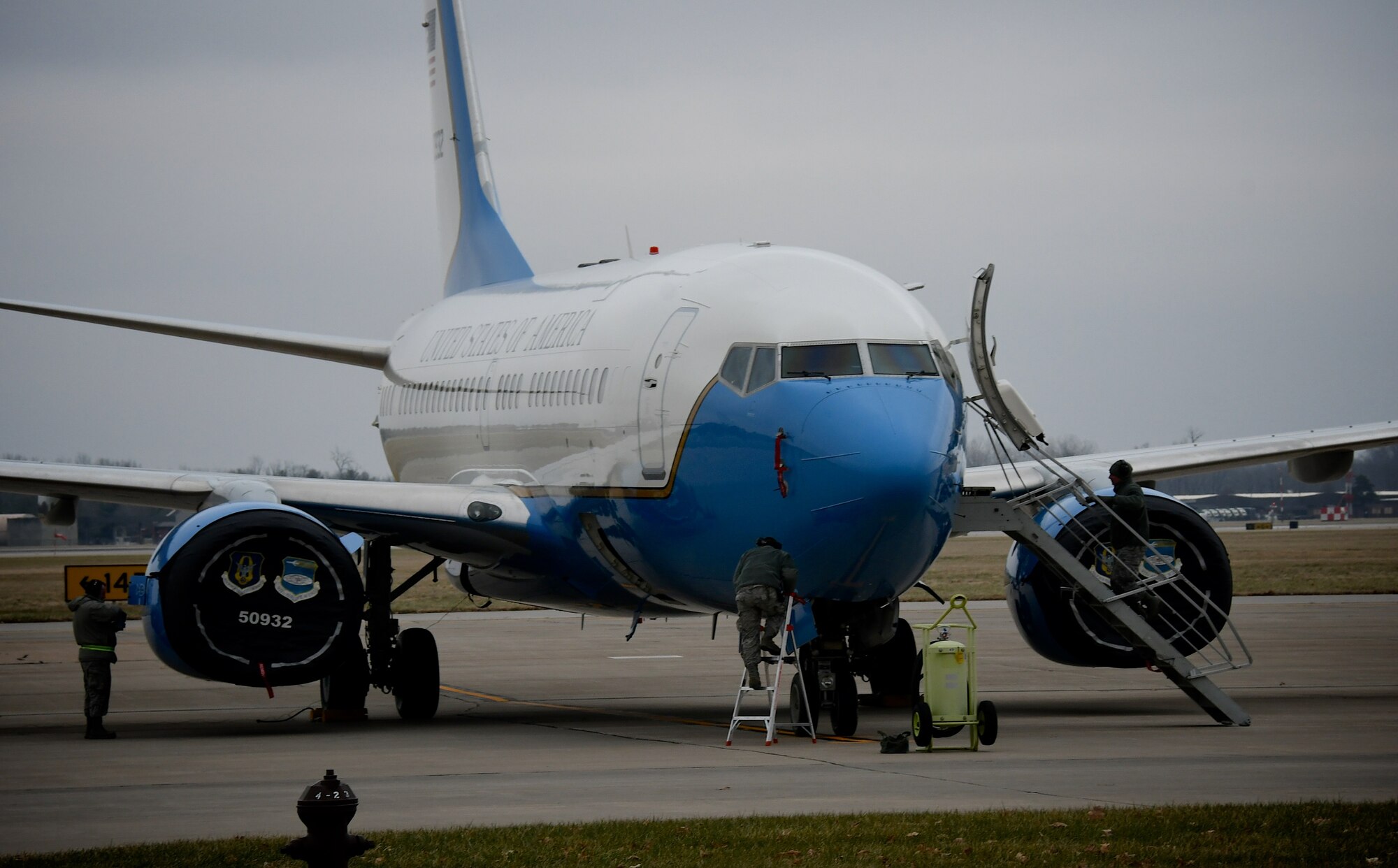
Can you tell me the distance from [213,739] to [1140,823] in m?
9.45

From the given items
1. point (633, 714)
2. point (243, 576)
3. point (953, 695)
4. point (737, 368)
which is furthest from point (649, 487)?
point (243, 576)

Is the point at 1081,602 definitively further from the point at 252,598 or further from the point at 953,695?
the point at 252,598

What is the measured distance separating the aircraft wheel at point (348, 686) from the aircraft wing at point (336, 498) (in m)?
1.39

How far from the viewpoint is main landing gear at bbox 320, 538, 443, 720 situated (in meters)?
19.4

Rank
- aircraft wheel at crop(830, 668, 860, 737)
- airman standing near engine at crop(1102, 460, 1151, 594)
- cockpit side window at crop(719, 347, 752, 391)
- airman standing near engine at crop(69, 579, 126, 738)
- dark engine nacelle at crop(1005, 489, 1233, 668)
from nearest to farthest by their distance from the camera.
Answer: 1. cockpit side window at crop(719, 347, 752, 391)
2. aircraft wheel at crop(830, 668, 860, 737)
3. airman standing near engine at crop(1102, 460, 1151, 594)
4. airman standing near engine at crop(69, 579, 126, 738)
5. dark engine nacelle at crop(1005, 489, 1233, 668)

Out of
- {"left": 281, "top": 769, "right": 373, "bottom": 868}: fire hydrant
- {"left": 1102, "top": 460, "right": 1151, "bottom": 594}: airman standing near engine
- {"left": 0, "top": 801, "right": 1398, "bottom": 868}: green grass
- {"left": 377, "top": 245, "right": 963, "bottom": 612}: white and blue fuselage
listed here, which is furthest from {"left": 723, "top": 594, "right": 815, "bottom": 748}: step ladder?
{"left": 281, "top": 769, "right": 373, "bottom": 868}: fire hydrant

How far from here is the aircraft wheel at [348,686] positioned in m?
19.3

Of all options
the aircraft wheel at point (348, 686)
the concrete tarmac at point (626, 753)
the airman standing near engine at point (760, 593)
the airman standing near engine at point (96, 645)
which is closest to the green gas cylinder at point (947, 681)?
the concrete tarmac at point (626, 753)

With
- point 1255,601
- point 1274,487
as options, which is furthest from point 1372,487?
point 1255,601

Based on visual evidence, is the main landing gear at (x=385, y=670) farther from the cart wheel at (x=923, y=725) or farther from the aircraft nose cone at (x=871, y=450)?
the cart wheel at (x=923, y=725)

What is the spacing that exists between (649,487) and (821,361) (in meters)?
2.18

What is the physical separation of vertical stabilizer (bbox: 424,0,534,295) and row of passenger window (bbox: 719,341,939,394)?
36.2ft

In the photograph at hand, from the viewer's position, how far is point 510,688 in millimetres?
23609

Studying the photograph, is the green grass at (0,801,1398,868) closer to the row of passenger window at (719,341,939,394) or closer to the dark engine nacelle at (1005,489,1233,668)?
the row of passenger window at (719,341,939,394)
